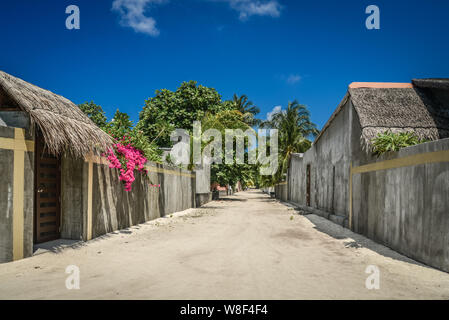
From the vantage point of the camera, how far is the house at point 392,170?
18.1 ft

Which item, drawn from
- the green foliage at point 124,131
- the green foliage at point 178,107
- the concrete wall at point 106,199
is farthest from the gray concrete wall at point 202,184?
the green foliage at point 124,131

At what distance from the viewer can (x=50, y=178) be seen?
24.4 ft

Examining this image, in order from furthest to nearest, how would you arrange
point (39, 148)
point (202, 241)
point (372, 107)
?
point (372, 107)
point (202, 241)
point (39, 148)

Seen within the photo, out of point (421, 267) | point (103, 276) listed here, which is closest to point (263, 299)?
point (103, 276)

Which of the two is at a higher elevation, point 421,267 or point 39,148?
point 39,148

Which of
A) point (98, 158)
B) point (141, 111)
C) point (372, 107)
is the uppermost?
point (141, 111)

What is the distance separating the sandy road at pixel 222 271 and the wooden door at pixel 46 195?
84cm

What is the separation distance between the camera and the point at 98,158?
841cm

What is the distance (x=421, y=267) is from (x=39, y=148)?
777cm

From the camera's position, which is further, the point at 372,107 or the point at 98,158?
the point at 372,107

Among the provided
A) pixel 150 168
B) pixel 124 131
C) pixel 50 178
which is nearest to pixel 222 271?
pixel 50 178

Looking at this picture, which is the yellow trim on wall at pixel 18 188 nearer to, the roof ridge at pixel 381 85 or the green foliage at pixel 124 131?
the green foliage at pixel 124 131
